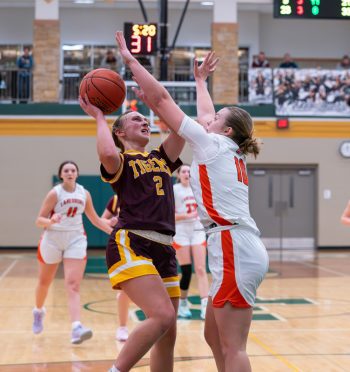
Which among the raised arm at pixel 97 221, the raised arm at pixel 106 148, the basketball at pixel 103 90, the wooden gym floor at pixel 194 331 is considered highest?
the basketball at pixel 103 90

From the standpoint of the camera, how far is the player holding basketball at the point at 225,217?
14.3 feet

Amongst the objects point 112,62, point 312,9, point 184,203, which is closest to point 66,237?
point 184,203

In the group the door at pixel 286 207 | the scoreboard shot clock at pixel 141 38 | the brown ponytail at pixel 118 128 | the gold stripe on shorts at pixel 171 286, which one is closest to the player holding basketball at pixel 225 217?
the gold stripe on shorts at pixel 171 286

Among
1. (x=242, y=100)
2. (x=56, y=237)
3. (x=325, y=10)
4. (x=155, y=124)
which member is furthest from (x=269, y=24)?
(x=56, y=237)

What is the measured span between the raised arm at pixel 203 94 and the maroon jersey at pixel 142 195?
0.45 m

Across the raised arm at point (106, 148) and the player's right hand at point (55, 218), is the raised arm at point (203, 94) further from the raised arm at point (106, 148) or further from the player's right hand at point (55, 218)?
the player's right hand at point (55, 218)

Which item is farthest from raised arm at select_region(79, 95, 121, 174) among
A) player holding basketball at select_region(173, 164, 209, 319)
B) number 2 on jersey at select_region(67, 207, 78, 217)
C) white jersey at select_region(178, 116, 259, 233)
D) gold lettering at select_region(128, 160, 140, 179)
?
player holding basketball at select_region(173, 164, 209, 319)

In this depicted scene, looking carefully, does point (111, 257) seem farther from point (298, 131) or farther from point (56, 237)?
point (298, 131)

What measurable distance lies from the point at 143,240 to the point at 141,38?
8.77 meters

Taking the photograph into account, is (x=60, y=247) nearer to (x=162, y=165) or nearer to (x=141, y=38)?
(x=162, y=165)

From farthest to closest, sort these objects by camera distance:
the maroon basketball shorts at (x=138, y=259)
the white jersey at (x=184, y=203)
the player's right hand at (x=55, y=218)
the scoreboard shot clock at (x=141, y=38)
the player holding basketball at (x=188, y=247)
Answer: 1. the scoreboard shot clock at (x=141, y=38)
2. the white jersey at (x=184, y=203)
3. the player holding basketball at (x=188, y=247)
4. the player's right hand at (x=55, y=218)
5. the maroon basketball shorts at (x=138, y=259)

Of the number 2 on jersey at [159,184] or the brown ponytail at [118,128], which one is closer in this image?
the number 2 on jersey at [159,184]

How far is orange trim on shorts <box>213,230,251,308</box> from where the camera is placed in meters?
4.34

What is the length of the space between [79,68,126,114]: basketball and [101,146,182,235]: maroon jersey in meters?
0.35
